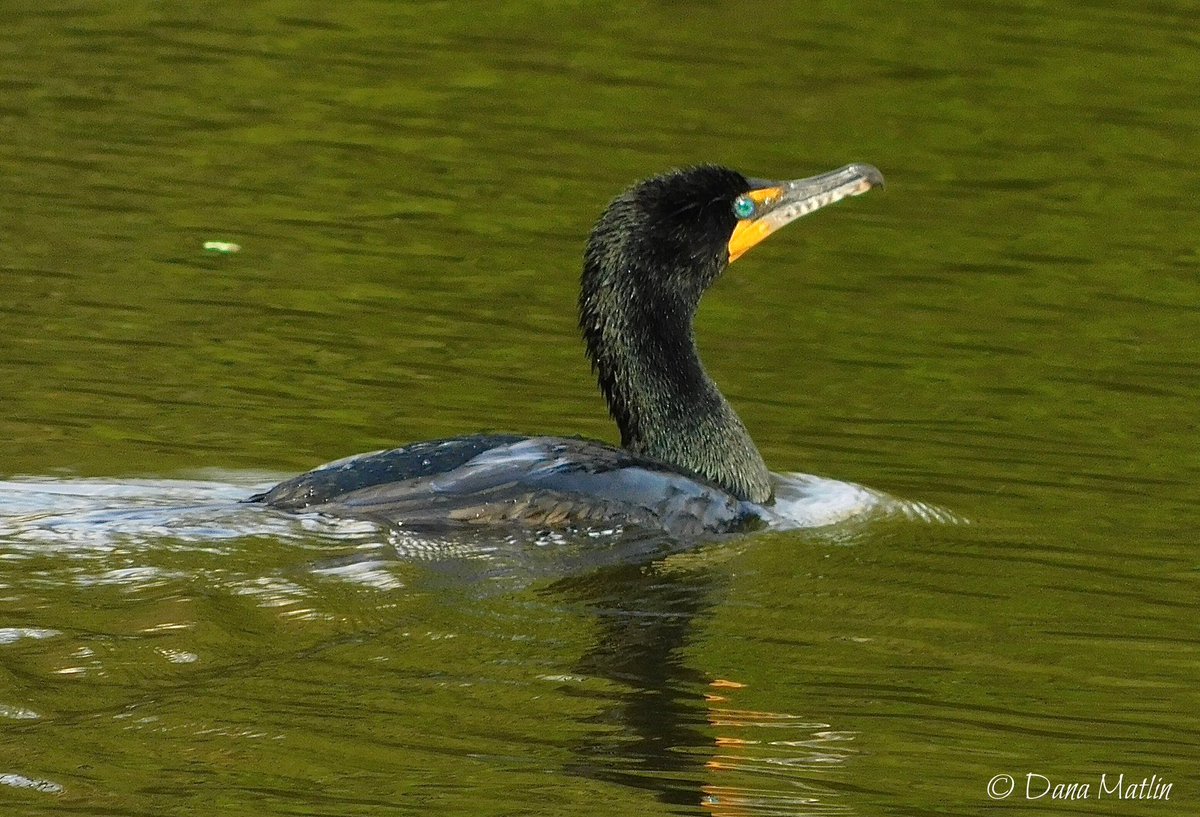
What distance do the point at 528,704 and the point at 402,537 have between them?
1413 millimetres

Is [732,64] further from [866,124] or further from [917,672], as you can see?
[917,672]

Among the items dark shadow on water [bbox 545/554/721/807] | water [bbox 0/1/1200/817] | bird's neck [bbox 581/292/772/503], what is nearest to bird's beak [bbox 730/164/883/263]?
bird's neck [bbox 581/292/772/503]

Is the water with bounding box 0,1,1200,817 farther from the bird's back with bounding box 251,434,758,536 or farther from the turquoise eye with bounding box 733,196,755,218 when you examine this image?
the turquoise eye with bounding box 733,196,755,218

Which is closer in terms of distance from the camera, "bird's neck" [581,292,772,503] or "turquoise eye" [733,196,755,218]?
"bird's neck" [581,292,772,503]

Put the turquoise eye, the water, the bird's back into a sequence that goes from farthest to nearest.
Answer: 1. the turquoise eye
2. the bird's back
3. the water

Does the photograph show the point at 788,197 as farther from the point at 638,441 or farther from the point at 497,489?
the point at 497,489

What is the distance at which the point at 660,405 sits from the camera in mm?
8617

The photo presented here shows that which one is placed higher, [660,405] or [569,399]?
[660,405]

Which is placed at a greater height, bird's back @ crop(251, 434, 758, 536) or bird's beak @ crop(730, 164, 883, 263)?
bird's beak @ crop(730, 164, 883, 263)

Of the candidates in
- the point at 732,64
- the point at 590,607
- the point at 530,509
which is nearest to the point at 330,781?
the point at 590,607

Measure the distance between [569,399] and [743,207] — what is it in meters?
1.40

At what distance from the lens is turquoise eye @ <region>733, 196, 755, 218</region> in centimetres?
896

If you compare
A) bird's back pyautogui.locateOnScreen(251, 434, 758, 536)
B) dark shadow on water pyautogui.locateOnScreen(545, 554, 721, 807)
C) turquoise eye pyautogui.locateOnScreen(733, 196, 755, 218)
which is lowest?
dark shadow on water pyautogui.locateOnScreen(545, 554, 721, 807)

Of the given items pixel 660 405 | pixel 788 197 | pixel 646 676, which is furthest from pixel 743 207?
pixel 646 676
